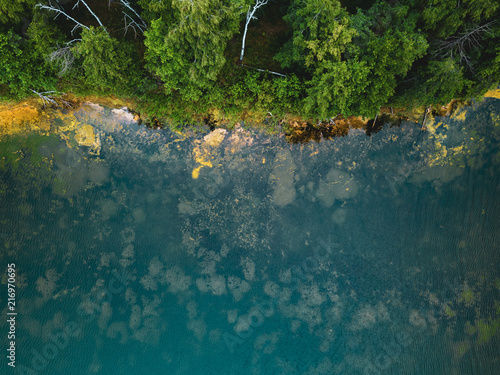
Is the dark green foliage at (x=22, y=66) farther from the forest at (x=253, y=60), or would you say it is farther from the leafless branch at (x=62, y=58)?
the leafless branch at (x=62, y=58)

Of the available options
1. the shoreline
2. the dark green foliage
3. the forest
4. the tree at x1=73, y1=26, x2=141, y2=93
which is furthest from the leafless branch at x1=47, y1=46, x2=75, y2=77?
the shoreline

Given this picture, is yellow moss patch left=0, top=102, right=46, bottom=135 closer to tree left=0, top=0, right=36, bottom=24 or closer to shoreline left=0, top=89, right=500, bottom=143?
shoreline left=0, top=89, right=500, bottom=143

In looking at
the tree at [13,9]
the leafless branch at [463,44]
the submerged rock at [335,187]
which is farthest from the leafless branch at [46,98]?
the leafless branch at [463,44]

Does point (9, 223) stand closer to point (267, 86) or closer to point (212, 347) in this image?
point (212, 347)

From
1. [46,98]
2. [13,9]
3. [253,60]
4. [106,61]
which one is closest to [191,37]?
[106,61]

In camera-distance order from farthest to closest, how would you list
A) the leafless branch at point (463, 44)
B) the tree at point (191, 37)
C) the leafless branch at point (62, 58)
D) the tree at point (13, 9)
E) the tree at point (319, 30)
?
the leafless branch at point (463, 44), the leafless branch at point (62, 58), the tree at point (319, 30), the tree at point (13, 9), the tree at point (191, 37)
